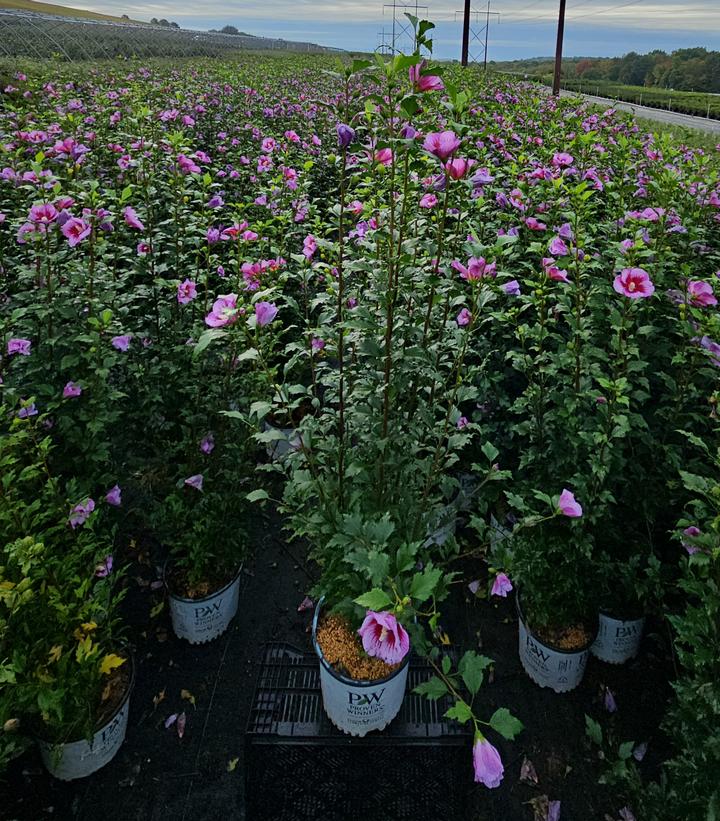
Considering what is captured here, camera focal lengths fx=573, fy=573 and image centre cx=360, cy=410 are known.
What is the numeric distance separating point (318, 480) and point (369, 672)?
69 cm

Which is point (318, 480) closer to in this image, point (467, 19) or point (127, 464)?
point (127, 464)

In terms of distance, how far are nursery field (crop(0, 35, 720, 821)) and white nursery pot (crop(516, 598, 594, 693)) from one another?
14mm

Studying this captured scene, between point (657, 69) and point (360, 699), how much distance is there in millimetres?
70978

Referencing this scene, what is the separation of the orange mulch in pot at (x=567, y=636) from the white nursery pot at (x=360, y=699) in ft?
2.34

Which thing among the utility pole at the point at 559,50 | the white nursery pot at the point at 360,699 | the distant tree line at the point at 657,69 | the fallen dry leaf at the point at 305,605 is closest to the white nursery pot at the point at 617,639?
the white nursery pot at the point at 360,699

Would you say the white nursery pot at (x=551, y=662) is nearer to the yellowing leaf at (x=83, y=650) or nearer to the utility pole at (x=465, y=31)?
the yellowing leaf at (x=83, y=650)

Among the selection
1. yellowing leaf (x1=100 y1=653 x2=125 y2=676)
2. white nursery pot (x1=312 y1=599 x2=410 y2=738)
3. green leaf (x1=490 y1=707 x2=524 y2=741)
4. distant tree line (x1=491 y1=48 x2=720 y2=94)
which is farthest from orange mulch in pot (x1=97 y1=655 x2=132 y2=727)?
distant tree line (x1=491 y1=48 x2=720 y2=94)

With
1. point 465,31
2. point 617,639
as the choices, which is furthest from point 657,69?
point 617,639

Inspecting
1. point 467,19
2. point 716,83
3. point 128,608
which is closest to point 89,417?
point 128,608

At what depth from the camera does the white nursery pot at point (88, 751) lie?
202 centimetres

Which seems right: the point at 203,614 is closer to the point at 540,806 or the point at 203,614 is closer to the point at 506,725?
the point at 540,806

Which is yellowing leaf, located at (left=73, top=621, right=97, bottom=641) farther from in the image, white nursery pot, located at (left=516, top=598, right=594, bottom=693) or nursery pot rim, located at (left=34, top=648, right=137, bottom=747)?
white nursery pot, located at (left=516, top=598, right=594, bottom=693)

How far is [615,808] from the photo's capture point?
6.89ft

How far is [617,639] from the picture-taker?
98.0 inches
